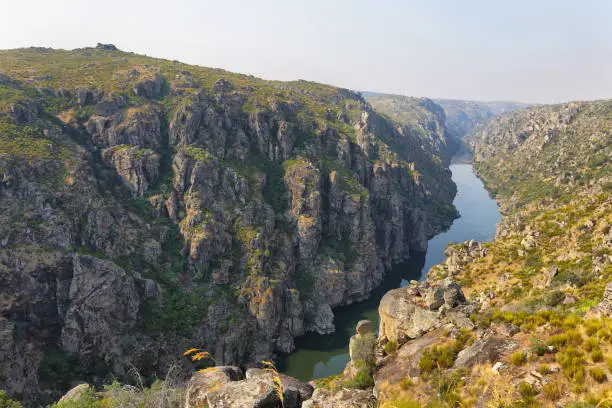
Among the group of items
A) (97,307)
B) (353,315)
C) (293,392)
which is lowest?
(353,315)

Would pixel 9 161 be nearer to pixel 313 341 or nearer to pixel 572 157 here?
pixel 313 341

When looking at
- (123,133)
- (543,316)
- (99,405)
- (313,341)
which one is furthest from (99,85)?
(543,316)

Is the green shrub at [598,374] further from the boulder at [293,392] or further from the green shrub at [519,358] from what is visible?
the boulder at [293,392]

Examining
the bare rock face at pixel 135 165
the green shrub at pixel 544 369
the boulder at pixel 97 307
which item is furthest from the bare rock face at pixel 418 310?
the bare rock face at pixel 135 165

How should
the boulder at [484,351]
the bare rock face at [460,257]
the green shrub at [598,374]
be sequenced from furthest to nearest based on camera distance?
the bare rock face at [460,257], the boulder at [484,351], the green shrub at [598,374]

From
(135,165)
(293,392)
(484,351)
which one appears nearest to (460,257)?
(484,351)

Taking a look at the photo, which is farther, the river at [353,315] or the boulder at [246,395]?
the river at [353,315]

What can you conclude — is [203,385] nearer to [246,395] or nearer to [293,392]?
[246,395]
